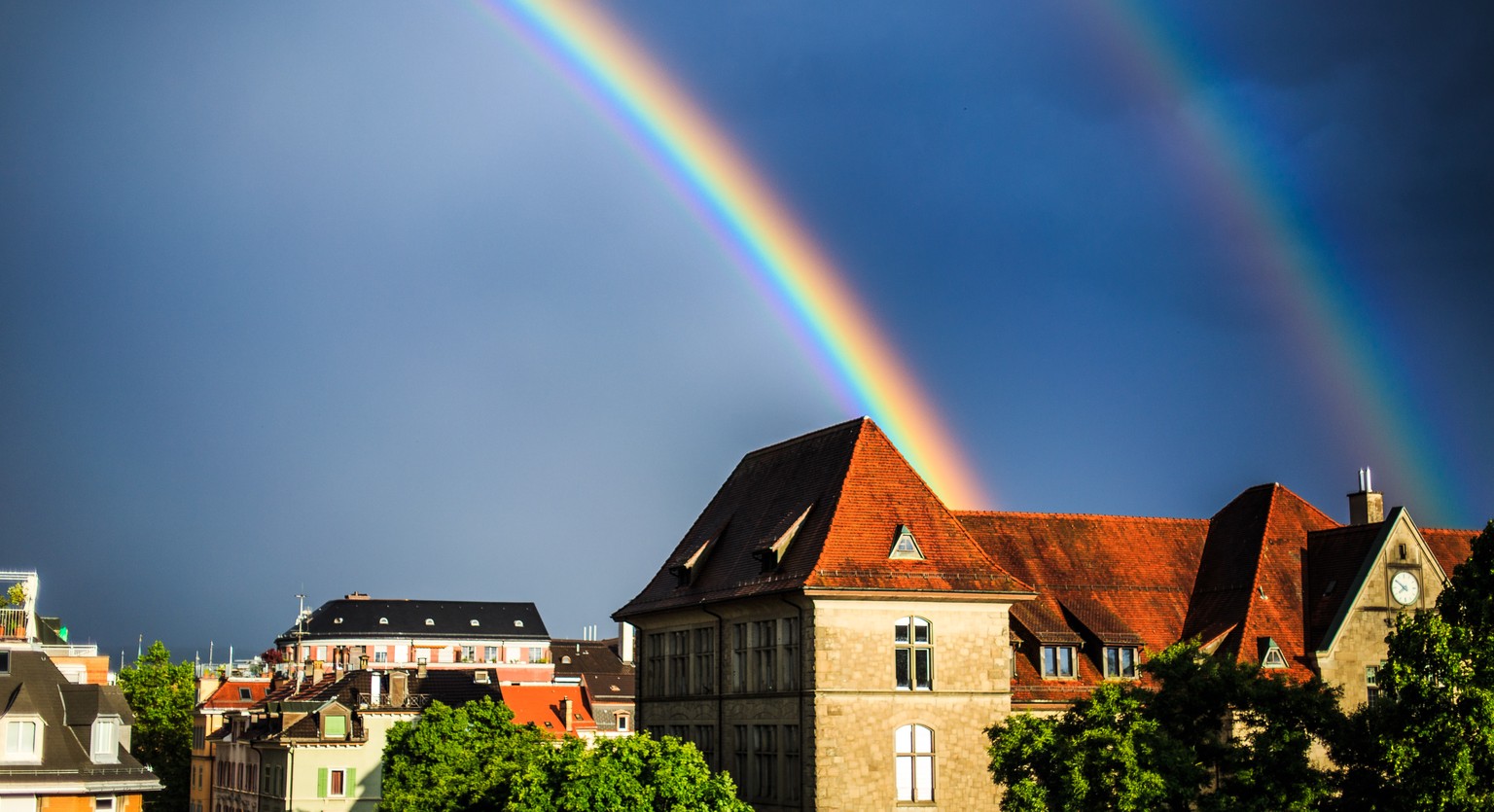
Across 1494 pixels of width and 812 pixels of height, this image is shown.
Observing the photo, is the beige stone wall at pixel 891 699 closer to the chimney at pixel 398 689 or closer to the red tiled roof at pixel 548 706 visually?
the chimney at pixel 398 689

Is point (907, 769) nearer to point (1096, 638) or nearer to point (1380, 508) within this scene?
point (1096, 638)

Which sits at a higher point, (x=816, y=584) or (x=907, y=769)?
(x=816, y=584)

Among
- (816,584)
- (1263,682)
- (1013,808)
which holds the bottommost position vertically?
(1013,808)

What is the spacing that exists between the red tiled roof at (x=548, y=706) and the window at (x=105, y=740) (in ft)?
159

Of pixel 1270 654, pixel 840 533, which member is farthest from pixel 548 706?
pixel 840 533

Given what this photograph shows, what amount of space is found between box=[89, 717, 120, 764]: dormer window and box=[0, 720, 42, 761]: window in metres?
2.42

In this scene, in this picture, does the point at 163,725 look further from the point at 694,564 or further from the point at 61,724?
the point at 694,564

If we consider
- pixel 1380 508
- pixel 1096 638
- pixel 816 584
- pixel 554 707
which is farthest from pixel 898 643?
pixel 554 707

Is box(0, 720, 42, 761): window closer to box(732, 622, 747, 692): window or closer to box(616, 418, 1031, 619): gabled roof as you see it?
box(616, 418, 1031, 619): gabled roof

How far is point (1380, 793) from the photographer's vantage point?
136ft

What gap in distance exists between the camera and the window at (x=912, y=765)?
189ft

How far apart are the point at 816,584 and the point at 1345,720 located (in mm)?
19001

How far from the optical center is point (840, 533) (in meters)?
59.2

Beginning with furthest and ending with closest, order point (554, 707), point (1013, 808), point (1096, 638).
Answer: point (554, 707) < point (1096, 638) < point (1013, 808)
